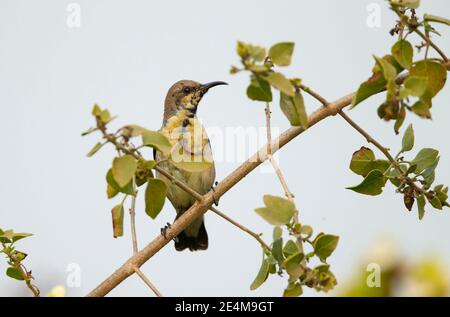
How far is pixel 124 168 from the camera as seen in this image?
8.48 ft

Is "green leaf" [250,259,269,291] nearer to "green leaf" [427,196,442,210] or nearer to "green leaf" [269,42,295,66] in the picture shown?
"green leaf" [427,196,442,210]

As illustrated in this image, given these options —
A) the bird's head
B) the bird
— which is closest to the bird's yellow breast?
the bird

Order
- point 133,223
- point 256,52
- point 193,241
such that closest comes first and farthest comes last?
point 256,52, point 133,223, point 193,241

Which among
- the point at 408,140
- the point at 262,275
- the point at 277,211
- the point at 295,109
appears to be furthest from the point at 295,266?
the point at 408,140

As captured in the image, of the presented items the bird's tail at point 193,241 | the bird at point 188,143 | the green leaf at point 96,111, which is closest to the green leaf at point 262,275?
the green leaf at point 96,111

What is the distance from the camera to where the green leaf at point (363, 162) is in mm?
3410

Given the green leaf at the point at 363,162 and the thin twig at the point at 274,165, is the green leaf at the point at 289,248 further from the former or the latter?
the green leaf at the point at 363,162

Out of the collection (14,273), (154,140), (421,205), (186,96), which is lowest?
(14,273)

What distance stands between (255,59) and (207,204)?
40.8 inches

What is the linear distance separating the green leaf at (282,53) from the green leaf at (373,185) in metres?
0.91

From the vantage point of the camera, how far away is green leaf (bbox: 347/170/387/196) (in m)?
3.26

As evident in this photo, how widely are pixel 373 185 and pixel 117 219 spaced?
120cm

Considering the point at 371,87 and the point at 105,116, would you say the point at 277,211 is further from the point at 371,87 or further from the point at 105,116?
the point at 105,116
